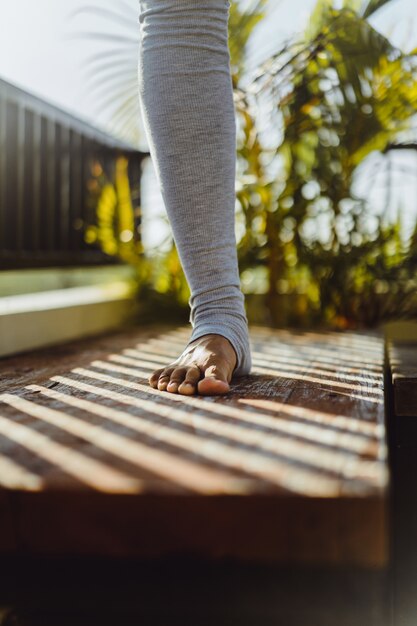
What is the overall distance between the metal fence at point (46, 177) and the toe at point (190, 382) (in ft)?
3.24

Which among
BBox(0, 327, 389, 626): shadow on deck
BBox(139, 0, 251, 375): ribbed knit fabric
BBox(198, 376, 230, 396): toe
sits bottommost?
BBox(0, 327, 389, 626): shadow on deck

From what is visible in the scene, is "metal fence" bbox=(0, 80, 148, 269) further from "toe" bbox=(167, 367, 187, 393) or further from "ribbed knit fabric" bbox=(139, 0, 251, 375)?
"toe" bbox=(167, 367, 187, 393)

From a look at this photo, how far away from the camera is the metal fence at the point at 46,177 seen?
1867mm

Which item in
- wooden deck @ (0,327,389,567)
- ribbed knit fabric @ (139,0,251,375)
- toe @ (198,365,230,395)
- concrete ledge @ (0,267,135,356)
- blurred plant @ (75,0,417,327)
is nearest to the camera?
wooden deck @ (0,327,389,567)

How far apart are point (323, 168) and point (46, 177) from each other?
34.5 inches

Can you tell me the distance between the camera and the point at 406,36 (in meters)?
2.07

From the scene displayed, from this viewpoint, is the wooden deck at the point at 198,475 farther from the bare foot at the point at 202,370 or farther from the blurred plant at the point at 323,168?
the blurred plant at the point at 323,168

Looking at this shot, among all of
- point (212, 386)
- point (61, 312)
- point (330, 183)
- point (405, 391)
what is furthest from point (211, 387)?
point (330, 183)

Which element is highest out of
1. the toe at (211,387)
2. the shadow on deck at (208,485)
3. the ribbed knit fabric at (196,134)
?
the ribbed knit fabric at (196,134)

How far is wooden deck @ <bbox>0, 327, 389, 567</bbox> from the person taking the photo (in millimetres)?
538

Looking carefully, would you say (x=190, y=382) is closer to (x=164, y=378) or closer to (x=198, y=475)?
(x=164, y=378)

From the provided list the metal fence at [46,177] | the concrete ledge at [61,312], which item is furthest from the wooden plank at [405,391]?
the metal fence at [46,177]

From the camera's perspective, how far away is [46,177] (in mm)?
2107

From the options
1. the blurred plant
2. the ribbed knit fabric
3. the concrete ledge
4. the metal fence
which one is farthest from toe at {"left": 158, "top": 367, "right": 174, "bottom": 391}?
the blurred plant
